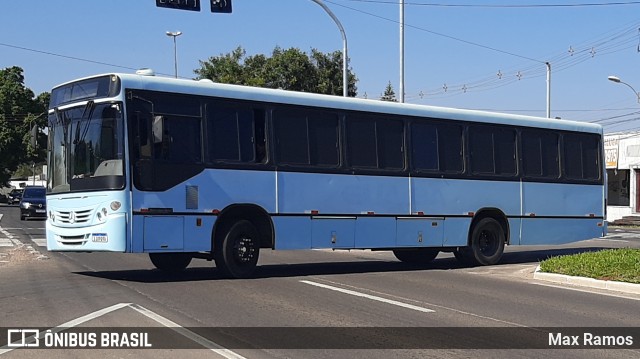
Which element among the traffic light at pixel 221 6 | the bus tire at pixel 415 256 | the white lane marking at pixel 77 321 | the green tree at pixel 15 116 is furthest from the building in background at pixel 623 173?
the green tree at pixel 15 116

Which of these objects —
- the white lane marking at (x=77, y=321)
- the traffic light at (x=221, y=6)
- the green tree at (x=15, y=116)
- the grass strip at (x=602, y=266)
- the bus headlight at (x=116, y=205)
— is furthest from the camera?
the green tree at (x=15, y=116)

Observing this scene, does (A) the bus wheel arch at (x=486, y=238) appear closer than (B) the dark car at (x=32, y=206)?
Yes

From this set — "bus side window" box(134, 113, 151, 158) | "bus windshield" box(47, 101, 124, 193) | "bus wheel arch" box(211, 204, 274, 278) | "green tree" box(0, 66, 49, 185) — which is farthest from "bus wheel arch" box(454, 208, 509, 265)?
"green tree" box(0, 66, 49, 185)

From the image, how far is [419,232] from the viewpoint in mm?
18062

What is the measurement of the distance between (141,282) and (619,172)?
1840 inches

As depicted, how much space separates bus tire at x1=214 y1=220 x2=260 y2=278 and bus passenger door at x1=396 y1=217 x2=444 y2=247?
3557 mm

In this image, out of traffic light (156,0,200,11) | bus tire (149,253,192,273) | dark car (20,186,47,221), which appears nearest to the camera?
bus tire (149,253,192,273)

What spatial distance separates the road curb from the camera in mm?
14469

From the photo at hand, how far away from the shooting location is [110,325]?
9.66 metres

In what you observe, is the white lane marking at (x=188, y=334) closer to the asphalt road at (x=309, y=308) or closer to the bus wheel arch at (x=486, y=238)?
the asphalt road at (x=309, y=308)

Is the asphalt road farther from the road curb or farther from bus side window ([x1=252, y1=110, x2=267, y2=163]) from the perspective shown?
bus side window ([x1=252, y1=110, x2=267, y2=163])

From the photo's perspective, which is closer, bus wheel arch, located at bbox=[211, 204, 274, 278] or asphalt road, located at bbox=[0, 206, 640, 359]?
asphalt road, located at bbox=[0, 206, 640, 359]

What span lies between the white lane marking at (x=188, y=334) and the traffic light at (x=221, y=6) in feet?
36.9

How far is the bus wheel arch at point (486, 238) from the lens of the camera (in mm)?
19172
